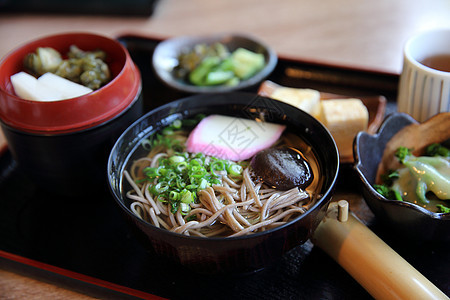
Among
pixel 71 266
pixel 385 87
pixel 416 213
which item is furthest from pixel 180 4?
pixel 416 213

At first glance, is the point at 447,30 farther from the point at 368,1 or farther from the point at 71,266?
the point at 71,266

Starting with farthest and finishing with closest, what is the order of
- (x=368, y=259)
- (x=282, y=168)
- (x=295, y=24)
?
(x=295, y=24) → (x=282, y=168) → (x=368, y=259)

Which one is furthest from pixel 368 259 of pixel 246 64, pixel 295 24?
pixel 295 24

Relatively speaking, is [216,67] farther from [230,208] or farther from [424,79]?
[230,208]

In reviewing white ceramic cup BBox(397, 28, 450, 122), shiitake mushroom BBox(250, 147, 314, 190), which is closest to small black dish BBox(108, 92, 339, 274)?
shiitake mushroom BBox(250, 147, 314, 190)

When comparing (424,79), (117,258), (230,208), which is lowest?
(117,258)

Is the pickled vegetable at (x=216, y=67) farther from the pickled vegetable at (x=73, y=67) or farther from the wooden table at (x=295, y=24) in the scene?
the pickled vegetable at (x=73, y=67)

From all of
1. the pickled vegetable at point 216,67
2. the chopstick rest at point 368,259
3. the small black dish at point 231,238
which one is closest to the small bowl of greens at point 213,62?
the pickled vegetable at point 216,67

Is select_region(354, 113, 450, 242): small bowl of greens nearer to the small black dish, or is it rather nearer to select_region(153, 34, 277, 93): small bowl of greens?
the small black dish
